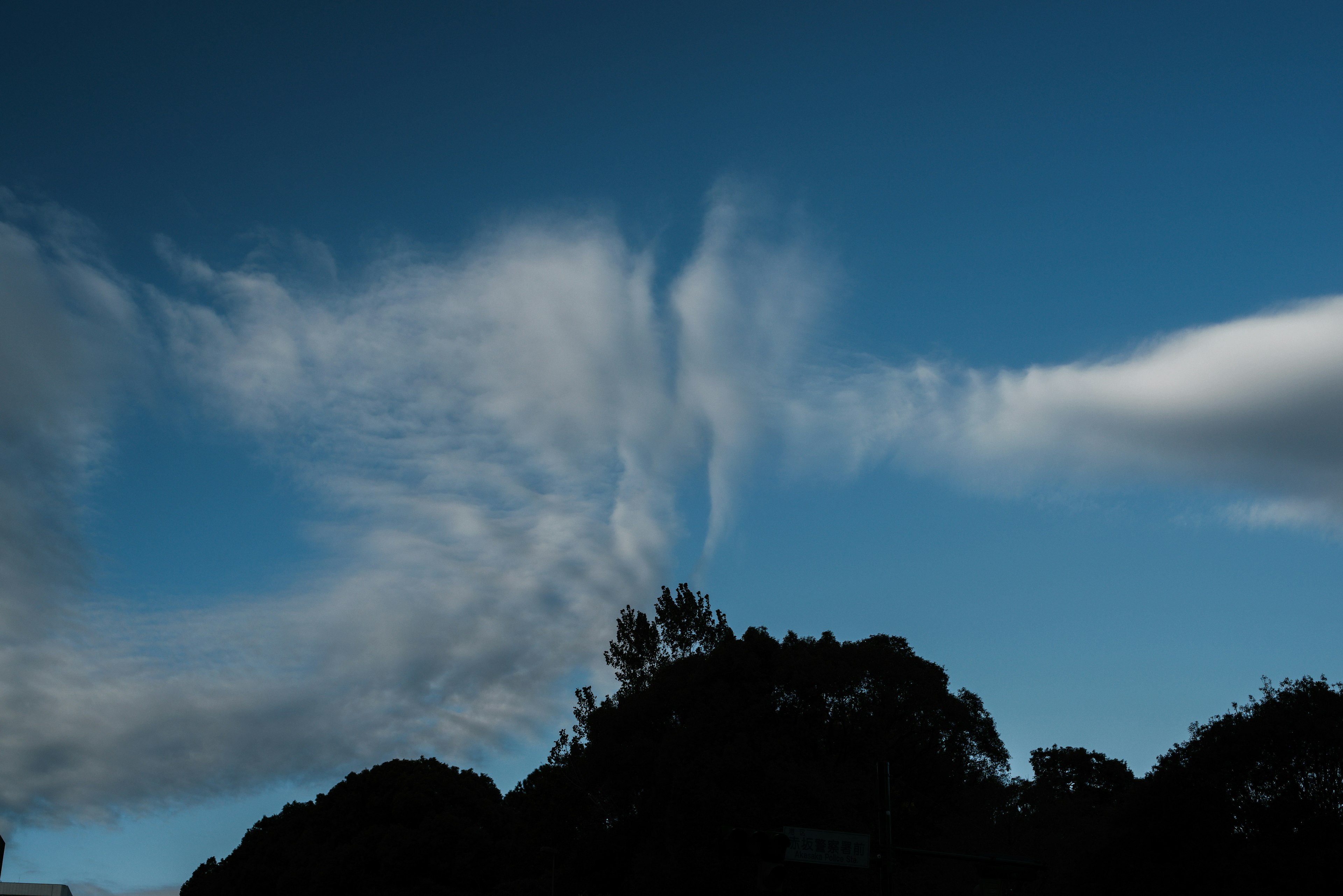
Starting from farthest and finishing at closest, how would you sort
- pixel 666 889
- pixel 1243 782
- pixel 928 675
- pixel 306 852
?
pixel 306 852
pixel 928 675
pixel 666 889
pixel 1243 782

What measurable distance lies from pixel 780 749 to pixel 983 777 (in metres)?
11.3

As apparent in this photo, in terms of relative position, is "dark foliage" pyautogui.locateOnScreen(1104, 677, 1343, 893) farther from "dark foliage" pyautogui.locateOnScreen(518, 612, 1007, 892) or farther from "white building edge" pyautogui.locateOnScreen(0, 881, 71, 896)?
"white building edge" pyautogui.locateOnScreen(0, 881, 71, 896)

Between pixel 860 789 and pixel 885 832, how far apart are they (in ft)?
68.5

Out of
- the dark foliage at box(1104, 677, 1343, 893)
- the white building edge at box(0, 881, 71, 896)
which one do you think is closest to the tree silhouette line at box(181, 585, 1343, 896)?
the dark foliage at box(1104, 677, 1343, 893)

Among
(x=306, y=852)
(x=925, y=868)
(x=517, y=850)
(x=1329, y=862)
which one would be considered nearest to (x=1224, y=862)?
(x=1329, y=862)

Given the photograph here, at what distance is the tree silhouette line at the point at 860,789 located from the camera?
30.0 metres

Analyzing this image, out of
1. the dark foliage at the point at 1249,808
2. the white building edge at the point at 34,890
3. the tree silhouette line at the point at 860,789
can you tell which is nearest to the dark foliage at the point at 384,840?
the tree silhouette line at the point at 860,789

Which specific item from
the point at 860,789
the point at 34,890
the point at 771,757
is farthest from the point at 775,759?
the point at 34,890

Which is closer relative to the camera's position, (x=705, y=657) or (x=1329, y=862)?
(x=1329, y=862)

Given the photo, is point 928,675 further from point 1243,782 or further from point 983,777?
point 1243,782

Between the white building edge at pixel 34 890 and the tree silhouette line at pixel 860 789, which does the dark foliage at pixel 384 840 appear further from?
the white building edge at pixel 34 890

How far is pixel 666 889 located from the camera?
39.6 meters

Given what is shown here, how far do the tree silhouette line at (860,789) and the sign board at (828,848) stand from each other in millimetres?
1085

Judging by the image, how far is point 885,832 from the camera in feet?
62.8
